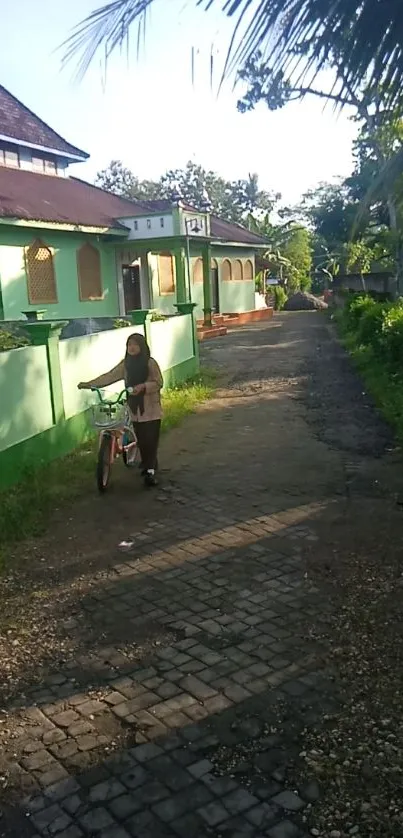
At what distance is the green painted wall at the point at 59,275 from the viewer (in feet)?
44.9

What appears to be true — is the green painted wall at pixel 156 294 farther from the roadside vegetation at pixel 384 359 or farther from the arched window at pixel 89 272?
the roadside vegetation at pixel 384 359

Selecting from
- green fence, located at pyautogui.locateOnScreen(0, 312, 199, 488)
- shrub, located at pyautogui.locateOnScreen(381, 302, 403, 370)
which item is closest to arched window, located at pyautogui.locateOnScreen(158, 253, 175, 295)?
shrub, located at pyautogui.locateOnScreen(381, 302, 403, 370)

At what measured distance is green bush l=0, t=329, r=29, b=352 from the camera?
6.74 meters

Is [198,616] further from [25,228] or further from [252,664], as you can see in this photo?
[25,228]

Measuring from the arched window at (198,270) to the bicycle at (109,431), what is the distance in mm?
17218

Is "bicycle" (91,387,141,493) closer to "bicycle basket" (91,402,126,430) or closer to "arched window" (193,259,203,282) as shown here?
"bicycle basket" (91,402,126,430)

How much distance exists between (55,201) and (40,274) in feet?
7.66

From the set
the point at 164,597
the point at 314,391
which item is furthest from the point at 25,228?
the point at 164,597

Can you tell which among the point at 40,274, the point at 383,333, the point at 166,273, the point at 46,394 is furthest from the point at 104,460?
the point at 166,273

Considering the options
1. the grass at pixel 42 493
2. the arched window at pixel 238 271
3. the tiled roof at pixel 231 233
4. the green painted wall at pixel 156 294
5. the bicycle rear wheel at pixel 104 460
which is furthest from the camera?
the arched window at pixel 238 271

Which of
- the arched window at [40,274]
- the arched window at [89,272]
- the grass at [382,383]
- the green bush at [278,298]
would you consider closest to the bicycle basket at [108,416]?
the grass at [382,383]

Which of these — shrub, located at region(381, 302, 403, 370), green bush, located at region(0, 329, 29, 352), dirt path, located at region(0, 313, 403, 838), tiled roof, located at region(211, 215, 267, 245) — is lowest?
dirt path, located at region(0, 313, 403, 838)

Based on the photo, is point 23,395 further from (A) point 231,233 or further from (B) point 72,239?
(A) point 231,233

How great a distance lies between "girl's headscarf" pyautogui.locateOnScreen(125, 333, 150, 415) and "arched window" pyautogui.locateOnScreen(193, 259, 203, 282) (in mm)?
17193
